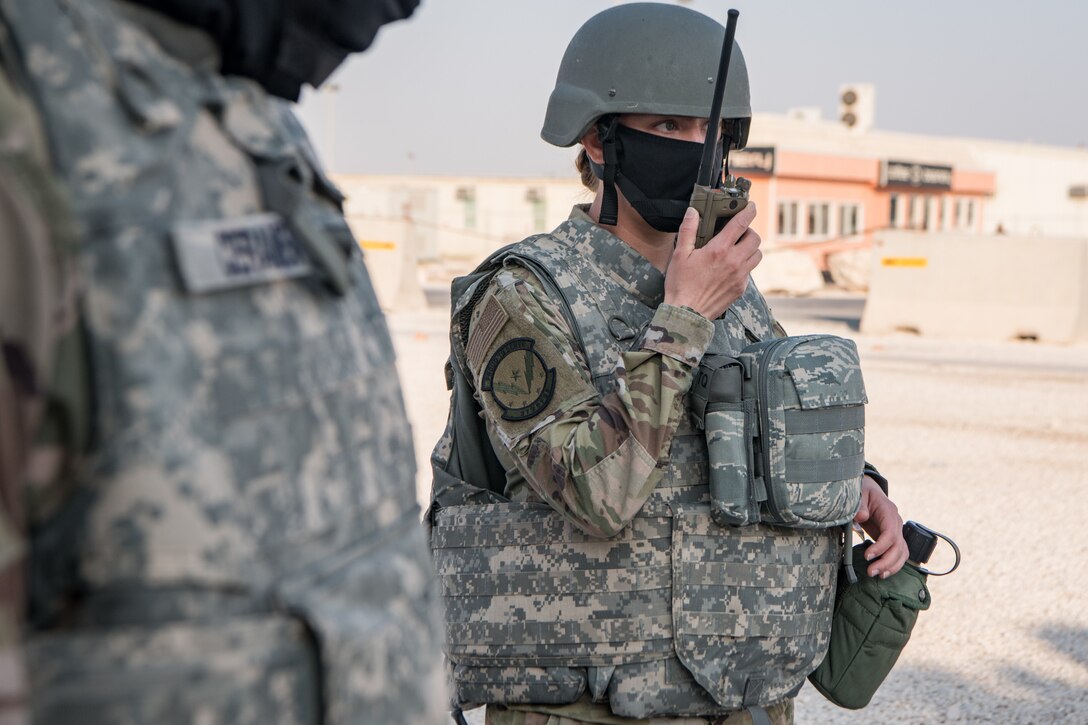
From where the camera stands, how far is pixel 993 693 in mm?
4496

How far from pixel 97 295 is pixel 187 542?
18 cm

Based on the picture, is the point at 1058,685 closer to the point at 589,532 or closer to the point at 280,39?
the point at 589,532

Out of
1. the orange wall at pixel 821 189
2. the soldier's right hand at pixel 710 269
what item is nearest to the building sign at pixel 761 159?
the orange wall at pixel 821 189

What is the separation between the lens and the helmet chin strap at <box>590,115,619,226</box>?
2451mm

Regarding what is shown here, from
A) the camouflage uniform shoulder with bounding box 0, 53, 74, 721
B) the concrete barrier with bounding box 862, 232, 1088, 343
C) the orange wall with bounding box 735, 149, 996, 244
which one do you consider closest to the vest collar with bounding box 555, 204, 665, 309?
the camouflage uniform shoulder with bounding box 0, 53, 74, 721

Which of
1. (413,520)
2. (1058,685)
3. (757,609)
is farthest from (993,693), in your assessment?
(413,520)

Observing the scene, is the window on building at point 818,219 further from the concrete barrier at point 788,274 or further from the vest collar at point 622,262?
the vest collar at point 622,262

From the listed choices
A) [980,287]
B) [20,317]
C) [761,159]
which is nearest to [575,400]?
[20,317]

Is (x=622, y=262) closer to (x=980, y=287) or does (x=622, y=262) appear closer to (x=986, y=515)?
(x=986, y=515)

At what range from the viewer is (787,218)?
110 ft

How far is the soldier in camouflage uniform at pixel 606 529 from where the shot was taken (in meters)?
2.06

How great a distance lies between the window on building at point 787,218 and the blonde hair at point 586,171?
3115cm

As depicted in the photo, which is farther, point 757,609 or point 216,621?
point 757,609

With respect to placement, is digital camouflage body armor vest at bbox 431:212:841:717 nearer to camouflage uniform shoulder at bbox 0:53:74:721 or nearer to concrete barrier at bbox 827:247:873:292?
camouflage uniform shoulder at bbox 0:53:74:721
